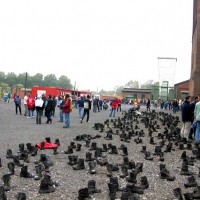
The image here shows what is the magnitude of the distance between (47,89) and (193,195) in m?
46.9

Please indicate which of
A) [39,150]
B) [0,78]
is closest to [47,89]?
[39,150]

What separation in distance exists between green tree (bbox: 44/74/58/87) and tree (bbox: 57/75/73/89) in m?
3.97

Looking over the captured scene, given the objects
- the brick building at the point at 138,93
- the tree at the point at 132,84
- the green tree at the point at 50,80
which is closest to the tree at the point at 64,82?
the green tree at the point at 50,80

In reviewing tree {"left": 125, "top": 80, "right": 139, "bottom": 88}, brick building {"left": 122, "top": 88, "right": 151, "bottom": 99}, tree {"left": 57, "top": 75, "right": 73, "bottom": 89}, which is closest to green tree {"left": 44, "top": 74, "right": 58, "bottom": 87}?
tree {"left": 57, "top": 75, "right": 73, "bottom": 89}

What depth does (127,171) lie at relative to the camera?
6941 millimetres

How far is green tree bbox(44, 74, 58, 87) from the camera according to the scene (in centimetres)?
13275

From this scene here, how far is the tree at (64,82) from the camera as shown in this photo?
470ft

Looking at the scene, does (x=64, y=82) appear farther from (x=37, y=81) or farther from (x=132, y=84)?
(x=132, y=84)

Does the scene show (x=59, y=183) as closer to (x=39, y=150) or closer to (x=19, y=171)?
(x=19, y=171)

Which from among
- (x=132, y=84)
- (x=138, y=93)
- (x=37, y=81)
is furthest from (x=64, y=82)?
(x=132, y=84)

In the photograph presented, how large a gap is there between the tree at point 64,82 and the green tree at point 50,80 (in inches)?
156

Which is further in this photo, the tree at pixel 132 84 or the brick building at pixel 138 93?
the tree at pixel 132 84

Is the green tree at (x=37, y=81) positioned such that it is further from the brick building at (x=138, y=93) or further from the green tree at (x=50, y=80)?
the brick building at (x=138, y=93)

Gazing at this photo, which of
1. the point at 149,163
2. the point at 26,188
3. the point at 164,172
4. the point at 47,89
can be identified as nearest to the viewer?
the point at 26,188
